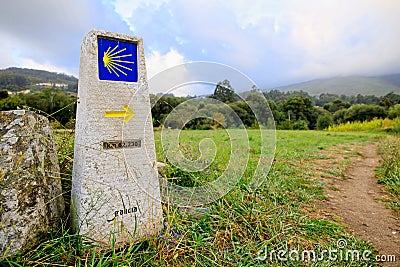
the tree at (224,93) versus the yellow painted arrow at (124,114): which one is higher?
the tree at (224,93)

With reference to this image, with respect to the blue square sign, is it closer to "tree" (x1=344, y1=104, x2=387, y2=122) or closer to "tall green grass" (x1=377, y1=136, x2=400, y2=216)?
"tall green grass" (x1=377, y1=136, x2=400, y2=216)

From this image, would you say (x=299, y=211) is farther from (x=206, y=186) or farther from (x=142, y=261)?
(x=142, y=261)

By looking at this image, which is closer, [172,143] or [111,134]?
[111,134]

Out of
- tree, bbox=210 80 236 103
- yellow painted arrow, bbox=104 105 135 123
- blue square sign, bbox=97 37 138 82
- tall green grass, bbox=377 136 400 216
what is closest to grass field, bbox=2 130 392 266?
yellow painted arrow, bbox=104 105 135 123

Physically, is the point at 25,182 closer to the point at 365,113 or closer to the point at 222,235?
the point at 222,235

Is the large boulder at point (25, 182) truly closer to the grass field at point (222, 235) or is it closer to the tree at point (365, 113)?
the grass field at point (222, 235)

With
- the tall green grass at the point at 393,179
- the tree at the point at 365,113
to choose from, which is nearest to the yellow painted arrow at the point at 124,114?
the tall green grass at the point at 393,179

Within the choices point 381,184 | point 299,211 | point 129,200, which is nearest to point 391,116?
point 381,184

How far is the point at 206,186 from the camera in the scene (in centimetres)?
357

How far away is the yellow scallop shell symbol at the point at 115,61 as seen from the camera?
2.45 metres

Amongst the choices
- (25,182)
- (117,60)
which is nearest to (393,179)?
(117,60)

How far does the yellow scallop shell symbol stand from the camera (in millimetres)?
2445

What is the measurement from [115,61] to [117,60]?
0.02 m

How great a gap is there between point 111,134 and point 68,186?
97 cm
